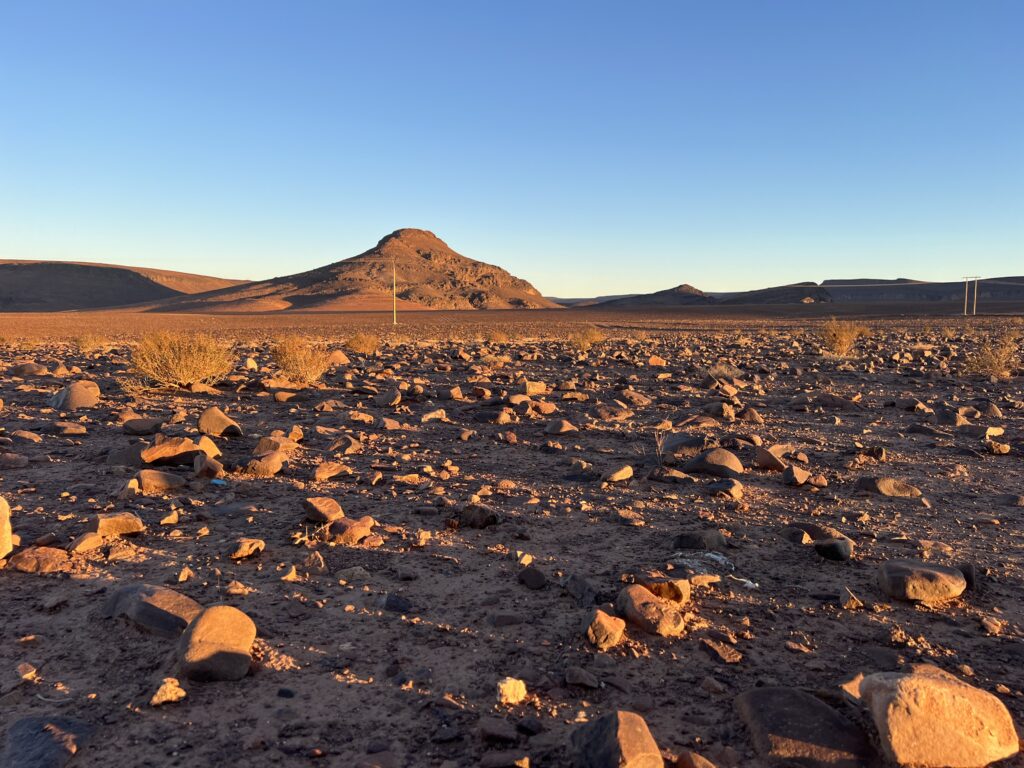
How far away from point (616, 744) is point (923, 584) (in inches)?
92.3

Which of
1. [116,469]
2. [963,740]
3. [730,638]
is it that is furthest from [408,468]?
[963,740]

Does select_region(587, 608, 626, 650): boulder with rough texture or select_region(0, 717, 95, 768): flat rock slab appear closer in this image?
select_region(0, 717, 95, 768): flat rock slab

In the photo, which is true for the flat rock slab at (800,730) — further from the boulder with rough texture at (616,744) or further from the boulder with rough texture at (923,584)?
the boulder with rough texture at (923,584)

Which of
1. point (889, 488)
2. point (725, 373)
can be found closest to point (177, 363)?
point (725, 373)

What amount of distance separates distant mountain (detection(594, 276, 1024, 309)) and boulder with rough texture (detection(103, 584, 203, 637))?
358ft

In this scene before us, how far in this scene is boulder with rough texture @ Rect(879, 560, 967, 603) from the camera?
3629 millimetres

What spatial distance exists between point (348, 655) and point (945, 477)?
572 centimetres

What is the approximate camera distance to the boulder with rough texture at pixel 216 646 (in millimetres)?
2857

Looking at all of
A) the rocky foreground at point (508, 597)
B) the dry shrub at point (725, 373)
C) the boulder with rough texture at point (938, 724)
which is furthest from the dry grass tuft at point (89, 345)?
the boulder with rough texture at point (938, 724)

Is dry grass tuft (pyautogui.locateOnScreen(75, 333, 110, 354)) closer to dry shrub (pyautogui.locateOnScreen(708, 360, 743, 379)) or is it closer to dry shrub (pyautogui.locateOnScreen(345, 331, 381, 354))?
dry shrub (pyautogui.locateOnScreen(345, 331, 381, 354))

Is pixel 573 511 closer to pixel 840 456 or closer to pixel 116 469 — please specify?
pixel 840 456

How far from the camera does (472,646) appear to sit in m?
3.20

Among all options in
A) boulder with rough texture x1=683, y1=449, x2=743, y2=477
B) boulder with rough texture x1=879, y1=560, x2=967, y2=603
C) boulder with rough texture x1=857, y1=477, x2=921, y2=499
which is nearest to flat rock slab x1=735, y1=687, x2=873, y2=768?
boulder with rough texture x1=879, y1=560, x2=967, y2=603

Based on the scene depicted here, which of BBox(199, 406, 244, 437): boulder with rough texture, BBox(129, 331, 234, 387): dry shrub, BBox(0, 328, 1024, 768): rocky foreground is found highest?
BBox(129, 331, 234, 387): dry shrub
